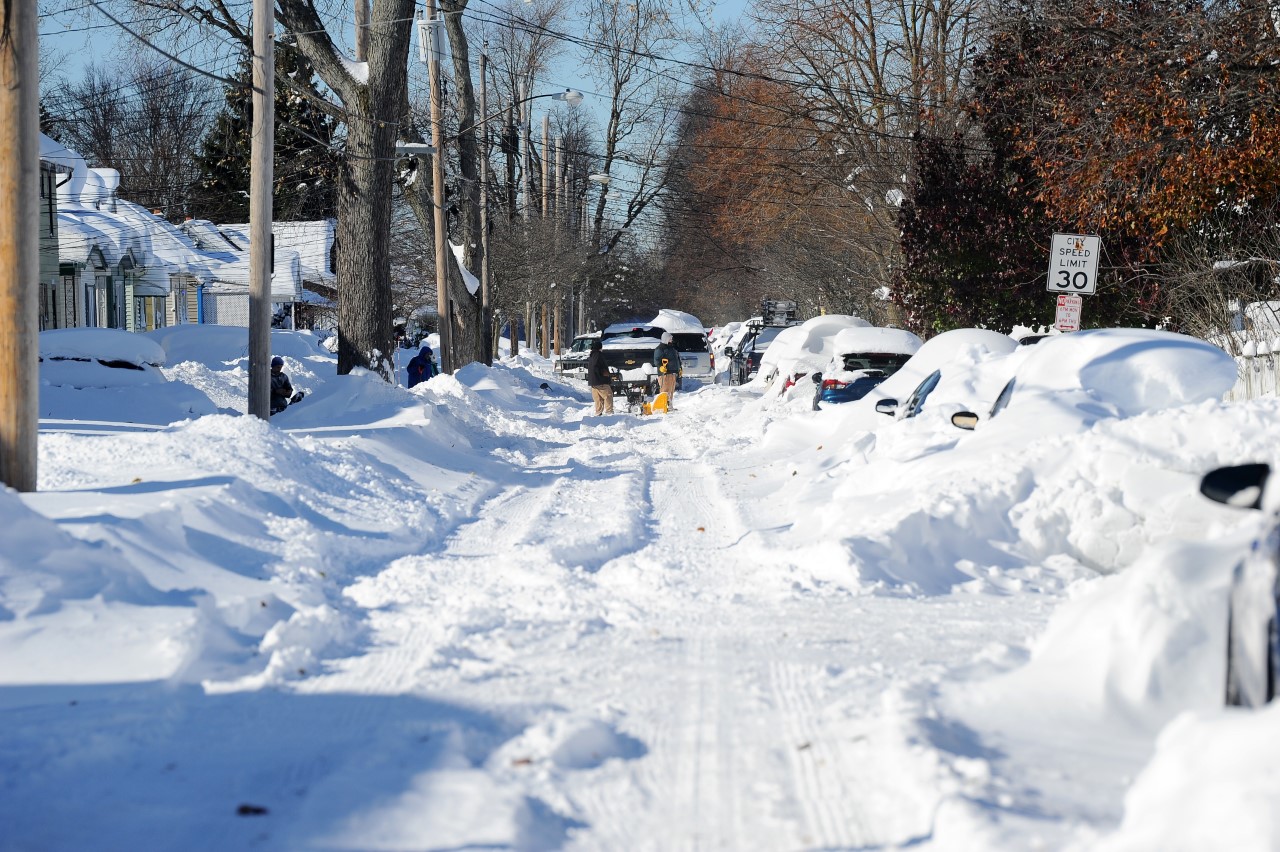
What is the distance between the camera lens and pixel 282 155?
33438mm

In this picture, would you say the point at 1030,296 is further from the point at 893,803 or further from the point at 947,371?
the point at 893,803

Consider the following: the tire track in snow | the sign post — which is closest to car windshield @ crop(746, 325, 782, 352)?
the sign post

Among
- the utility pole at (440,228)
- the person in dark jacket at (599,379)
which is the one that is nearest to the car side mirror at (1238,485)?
the person in dark jacket at (599,379)

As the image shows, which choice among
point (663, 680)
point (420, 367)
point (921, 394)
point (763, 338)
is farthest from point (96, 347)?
point (763, 338)

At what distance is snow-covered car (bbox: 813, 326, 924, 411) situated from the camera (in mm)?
21578

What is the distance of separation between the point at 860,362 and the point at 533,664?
17.5 meters

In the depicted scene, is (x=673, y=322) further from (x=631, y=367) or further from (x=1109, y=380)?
(x=1109, y=380)

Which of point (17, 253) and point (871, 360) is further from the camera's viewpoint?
point (871, 360)

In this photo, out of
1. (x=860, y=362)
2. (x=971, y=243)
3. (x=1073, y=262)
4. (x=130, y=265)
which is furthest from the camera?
(x=130, y=265)

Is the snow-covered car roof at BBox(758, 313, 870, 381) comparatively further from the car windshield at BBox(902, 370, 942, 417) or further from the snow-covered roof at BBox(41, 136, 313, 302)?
the snow-covered roof at BBox(41, 136, 313, 302)

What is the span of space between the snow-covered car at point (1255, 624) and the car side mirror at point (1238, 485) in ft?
1.02

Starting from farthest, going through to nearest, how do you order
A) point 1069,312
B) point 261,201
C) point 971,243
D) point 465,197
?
point 465,197 < point 971,243 < point 1069,312 < point 261,201

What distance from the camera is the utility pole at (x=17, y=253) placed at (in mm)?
9391

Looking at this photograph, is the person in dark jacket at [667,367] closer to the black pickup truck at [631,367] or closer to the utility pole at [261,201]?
the black pickup truck at [631,367]
